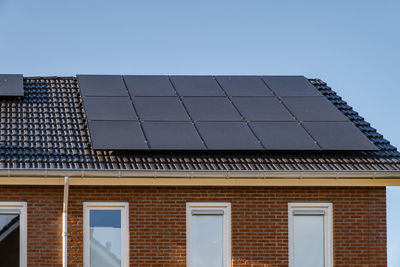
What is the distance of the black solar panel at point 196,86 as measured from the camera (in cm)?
2061

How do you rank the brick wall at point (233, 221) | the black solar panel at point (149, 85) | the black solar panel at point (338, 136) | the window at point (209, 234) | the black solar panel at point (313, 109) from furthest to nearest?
the black solar panel at point (149, 85) < the black solar panel at point (313, 109) < the black solar panel at point (338, 136) < the window at point (209, 234) < the brick wall at point (233, 221)

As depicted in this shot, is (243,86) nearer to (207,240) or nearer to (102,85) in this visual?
(102,85)

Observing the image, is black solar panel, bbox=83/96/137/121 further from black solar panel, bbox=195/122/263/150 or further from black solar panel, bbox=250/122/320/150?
black solar panel, bbox=250/122/320/150

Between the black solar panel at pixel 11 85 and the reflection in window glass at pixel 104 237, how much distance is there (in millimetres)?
3585

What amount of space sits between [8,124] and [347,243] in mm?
6890

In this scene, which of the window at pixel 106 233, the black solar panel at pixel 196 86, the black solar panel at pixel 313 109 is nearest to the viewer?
the window at pixel 106 233

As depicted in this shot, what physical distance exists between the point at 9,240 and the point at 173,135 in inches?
142

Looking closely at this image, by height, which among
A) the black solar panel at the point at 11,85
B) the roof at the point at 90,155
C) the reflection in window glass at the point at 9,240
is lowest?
the reflection in window glass at the point at 9,240

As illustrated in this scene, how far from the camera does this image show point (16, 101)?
19766 mm

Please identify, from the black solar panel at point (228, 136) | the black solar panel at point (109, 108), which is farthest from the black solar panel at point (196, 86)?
the black solar panel at point (228, 136)

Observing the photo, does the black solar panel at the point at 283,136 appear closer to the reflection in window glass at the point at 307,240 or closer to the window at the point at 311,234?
the window at the point at 311,234

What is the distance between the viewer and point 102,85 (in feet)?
68.3

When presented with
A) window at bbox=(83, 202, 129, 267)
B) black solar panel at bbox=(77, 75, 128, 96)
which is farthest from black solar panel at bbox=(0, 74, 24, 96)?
window at bbox=(83, 202, 129, 267)

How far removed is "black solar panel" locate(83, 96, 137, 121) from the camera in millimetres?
18933
